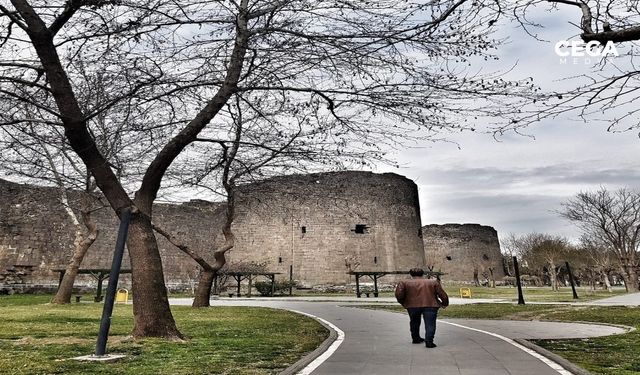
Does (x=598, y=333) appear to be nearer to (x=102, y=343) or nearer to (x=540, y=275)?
(x=102, y=343)

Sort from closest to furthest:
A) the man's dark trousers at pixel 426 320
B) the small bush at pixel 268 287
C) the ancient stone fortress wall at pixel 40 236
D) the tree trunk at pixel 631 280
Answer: the man's dark trousers at pixel 426 320 < the ancient stone fortress wall at pixel 40 236 < the small bush at pixel 268 287 < the tree trunk at pixel 631 280

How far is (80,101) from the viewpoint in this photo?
28.1 feet

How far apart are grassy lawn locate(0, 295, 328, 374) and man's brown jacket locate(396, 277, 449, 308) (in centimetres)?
152

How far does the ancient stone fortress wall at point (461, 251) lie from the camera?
166 feet

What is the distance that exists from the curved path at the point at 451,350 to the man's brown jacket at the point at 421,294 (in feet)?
1.98

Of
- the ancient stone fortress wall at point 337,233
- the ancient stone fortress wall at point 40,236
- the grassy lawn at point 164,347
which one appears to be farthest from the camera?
the ancient stone fortress wall at point 337,233

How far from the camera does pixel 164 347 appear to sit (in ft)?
21.1

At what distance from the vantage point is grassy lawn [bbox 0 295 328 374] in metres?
5.01

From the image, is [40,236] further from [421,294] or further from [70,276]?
[421,294]

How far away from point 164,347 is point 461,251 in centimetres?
4784

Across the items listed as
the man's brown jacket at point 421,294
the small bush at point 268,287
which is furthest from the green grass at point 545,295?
the man's brown jacket at point 421,294

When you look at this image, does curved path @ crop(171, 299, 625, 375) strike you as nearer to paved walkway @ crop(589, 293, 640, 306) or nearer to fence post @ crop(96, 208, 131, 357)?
fence post @ crop(96, 208, 131, 357)

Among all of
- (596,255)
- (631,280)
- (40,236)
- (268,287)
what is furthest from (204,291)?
(596,255)

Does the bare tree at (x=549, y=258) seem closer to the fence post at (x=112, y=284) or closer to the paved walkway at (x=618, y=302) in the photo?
the paved walkway at (x=618, y=302)
